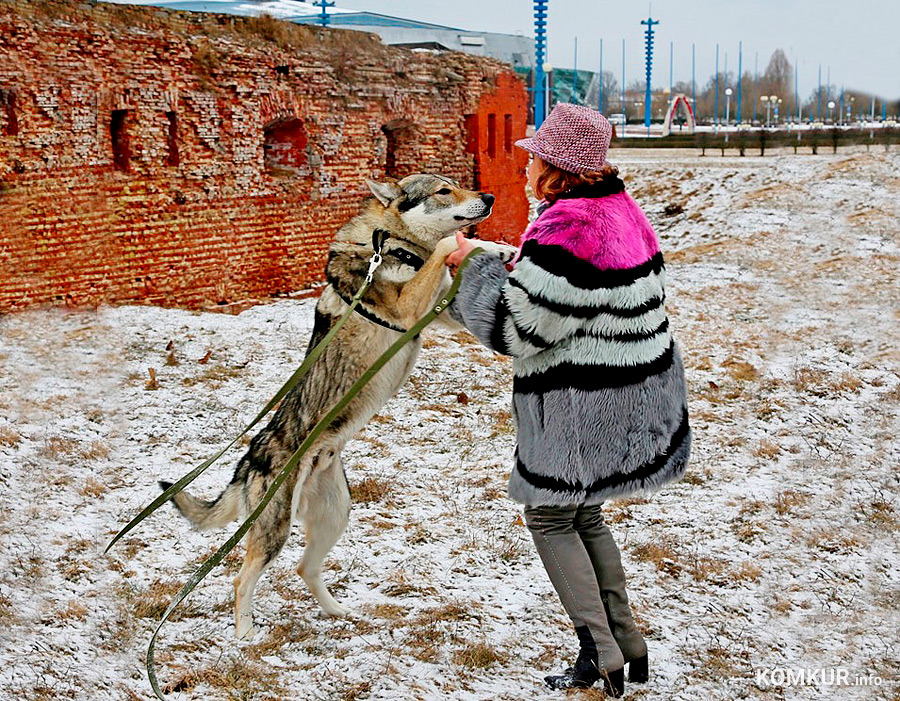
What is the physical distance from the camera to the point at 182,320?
33.4ft

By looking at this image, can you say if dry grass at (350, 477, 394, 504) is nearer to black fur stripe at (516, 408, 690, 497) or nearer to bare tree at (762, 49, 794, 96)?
black fur stripe at (516, 408, 690, 497)

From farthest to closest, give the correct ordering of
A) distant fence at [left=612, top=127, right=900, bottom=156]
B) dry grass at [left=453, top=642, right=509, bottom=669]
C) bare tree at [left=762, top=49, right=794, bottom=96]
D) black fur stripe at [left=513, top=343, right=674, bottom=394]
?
bare tree at [left=762, top=49, right=794, bottom=96] < distant fence at [left=612, top=127, right=900, bottom=156] < dry grass at [left=453, top=642, right=509, bottom=669] < black fur stripe at [left=513, top=343, right=674, bottom=394]

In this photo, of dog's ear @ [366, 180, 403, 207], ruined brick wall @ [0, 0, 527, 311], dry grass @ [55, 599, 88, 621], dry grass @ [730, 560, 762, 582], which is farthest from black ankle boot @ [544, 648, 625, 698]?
ruined brick wall @ [0, 0, 527, 311]

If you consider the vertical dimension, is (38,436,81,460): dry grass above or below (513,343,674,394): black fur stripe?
below

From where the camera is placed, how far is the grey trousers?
3576mm

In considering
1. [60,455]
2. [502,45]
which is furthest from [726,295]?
[502,45]

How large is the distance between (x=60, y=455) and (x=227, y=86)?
6273 millimetres

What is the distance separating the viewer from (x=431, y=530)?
5820 millimetres

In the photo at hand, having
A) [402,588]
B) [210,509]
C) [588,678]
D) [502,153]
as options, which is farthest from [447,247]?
[502,153]

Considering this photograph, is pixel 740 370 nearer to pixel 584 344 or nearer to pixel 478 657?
pixel 478 657

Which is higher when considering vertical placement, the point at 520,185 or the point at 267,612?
the point at 520,185

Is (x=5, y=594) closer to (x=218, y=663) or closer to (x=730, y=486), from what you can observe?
(x=218, y=663)

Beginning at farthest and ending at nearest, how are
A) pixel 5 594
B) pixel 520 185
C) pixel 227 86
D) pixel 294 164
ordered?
pixel 520 185 → pixel 294 164 → pixel 227 86 → pixel 5 594

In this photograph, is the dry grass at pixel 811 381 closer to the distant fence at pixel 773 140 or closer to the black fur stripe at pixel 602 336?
the black fur stripe at pixel 602 336
